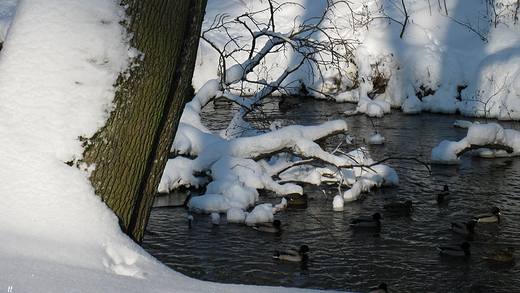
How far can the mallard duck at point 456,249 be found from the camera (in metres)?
6.67

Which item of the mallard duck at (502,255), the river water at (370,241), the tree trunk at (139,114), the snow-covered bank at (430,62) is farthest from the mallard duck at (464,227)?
the snow-covered bank at (430,62)

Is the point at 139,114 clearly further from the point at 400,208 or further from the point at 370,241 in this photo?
the point at 400,208

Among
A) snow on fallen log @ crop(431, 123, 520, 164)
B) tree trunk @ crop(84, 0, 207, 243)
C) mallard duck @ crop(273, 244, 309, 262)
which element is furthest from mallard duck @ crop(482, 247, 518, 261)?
tree trunk @ crop(84, 0, 207, 243)

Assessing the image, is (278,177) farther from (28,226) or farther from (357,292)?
(28,226)

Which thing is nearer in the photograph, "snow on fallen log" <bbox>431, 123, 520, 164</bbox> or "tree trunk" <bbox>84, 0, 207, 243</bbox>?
"tree trunk" <bbox>84, 0, 207, 243</bbox>

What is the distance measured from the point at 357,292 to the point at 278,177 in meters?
4.42

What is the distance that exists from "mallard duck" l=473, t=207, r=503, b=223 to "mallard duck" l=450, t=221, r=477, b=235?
1.02ft

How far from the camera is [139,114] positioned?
117 inches

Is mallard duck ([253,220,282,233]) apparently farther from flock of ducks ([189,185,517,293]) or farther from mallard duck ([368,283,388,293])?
mallard duck ([368,283,388,293])

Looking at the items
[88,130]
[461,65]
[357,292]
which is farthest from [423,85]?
[88,130]

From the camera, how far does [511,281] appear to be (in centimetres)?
606

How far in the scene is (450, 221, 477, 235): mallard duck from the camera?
735cm

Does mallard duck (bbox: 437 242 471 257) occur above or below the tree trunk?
below

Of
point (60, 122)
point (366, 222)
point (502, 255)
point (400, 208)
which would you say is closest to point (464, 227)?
point (502, 255)
